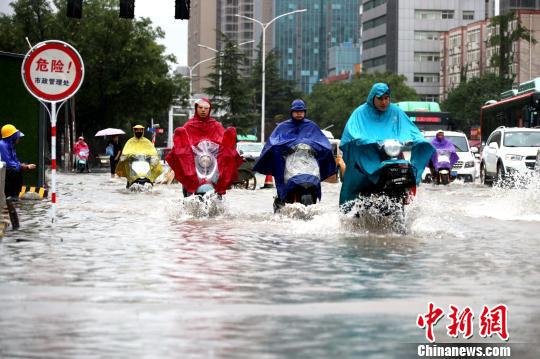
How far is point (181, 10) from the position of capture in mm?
29312

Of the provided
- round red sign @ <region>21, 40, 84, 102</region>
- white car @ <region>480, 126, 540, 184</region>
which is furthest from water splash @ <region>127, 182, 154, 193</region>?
round red sign @ <region>21, 40, 84, 102</region>

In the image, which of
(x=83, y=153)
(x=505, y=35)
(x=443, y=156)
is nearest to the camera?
(x=443, y=156)

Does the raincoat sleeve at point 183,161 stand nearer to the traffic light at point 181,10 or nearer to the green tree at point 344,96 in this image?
the traffic light at point 181,10

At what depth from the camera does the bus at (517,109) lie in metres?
41.8

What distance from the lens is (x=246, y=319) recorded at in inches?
340

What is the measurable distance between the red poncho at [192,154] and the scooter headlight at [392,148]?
14.3ft

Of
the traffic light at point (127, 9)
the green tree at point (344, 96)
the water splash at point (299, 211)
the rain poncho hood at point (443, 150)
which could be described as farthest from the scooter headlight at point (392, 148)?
the green tree at point (344, 96)

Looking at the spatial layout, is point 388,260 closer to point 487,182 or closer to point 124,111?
point 487,182

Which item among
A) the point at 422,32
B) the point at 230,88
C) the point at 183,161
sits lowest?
the point at 183,161

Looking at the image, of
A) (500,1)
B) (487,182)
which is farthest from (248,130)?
(487,182)

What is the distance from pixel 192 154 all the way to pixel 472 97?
336ft

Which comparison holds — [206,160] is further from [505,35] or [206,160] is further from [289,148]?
[505,35]

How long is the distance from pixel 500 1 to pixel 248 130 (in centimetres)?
5017

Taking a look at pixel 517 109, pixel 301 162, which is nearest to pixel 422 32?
pixel 517 109
